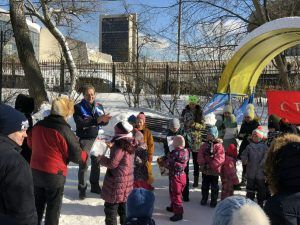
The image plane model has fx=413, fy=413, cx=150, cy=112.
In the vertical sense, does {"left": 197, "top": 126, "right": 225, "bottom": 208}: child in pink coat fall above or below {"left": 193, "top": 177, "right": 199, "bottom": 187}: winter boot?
above

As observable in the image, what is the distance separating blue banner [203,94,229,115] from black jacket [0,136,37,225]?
603 centimetres

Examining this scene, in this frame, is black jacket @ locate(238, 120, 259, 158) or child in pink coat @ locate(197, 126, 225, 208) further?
black jacket @ locate(238, 120, 259, 158)

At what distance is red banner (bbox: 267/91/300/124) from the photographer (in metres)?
7.96

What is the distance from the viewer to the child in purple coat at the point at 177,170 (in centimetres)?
577

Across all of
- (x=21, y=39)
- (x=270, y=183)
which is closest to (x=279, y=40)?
(x=270, y=183)

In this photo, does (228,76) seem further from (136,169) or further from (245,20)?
(245,20)

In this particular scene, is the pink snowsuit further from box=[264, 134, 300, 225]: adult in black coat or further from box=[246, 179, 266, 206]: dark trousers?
box=[264, 134, 300, 225]: adult in black coat

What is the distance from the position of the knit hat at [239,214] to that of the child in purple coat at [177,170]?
12.5 ft

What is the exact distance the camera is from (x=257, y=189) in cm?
595

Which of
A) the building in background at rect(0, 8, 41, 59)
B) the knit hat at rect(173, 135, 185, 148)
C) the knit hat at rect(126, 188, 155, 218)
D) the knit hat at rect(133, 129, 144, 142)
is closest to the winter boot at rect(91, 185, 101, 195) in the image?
the knit hat at rect(133, 129, 144, 142)

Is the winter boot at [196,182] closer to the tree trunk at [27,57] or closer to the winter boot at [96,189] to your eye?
the winter boot at [96,189]

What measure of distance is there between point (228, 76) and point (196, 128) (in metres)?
2.65

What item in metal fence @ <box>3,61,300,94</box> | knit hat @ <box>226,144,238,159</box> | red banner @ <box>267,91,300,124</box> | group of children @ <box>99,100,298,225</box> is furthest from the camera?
metal fence @ <box>3,61,300,94</box>

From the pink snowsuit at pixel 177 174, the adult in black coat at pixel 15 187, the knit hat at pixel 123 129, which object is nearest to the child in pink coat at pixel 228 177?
the pink snowsuit at pixel 177 174
